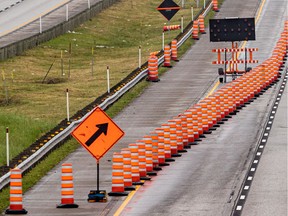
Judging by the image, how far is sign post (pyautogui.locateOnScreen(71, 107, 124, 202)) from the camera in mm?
31125

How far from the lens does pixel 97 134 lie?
3136 cm

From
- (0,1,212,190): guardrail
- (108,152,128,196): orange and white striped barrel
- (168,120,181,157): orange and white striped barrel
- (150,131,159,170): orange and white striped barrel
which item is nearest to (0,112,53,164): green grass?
(0,1,212,190): guardrail

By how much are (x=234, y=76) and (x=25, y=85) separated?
9604 millimetres

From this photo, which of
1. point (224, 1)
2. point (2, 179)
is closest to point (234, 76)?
point (2, 179)

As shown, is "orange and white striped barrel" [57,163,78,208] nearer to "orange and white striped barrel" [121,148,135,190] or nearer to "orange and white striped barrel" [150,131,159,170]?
"orange and white striped barrel" [121,148,135,190]

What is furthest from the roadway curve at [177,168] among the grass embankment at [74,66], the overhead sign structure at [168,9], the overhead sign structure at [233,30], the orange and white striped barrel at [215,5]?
the orange and white striped barrel at [215,5]

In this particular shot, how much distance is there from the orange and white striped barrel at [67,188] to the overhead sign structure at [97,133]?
117 centimetres

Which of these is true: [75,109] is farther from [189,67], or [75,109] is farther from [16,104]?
[189,67]

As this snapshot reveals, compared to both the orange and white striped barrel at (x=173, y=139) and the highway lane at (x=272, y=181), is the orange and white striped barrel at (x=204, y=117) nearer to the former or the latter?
the highway lane at (x=272, y=181)

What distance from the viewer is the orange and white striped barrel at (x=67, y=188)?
99.0 feet

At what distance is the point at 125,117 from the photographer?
48.1 m

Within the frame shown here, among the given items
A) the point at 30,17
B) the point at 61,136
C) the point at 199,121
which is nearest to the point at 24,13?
the point at 30,17

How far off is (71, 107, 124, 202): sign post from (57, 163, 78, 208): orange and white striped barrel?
0.86 metres

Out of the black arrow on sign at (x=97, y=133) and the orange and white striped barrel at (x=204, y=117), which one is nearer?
the black arrow on sign at (x=97, y=133)
